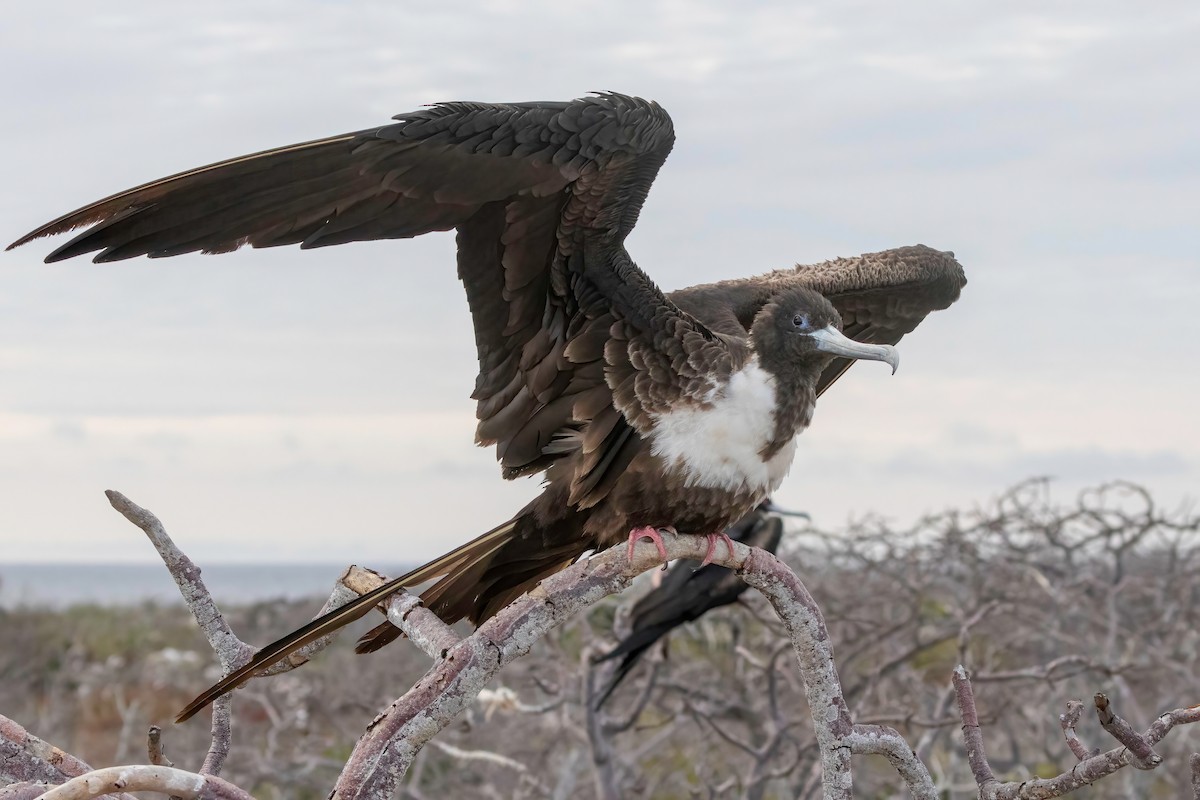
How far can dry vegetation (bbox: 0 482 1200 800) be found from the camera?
4.10 m

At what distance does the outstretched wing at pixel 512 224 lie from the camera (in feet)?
7.29

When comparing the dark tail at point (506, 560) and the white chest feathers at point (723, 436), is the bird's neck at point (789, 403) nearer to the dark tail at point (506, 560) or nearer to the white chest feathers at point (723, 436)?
the white chest feathers at point (723, 436)

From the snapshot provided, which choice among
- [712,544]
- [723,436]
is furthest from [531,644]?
[723,436]

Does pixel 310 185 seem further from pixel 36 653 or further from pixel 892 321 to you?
pixel 36 653

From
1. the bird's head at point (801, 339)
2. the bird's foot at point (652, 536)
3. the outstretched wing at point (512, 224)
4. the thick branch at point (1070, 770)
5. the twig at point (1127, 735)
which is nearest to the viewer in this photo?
the twig at point (1127, 735)

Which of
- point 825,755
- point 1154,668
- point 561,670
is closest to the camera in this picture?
point 825,755

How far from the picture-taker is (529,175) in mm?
2430

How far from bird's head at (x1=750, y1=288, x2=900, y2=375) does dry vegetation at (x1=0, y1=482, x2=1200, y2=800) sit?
1.02 metres

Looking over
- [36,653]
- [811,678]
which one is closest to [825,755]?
[811,678]

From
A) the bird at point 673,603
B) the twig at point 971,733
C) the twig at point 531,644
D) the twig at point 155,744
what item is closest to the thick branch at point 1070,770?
the twig at point 971,733

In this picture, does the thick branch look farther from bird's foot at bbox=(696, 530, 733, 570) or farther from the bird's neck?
the bird's neck

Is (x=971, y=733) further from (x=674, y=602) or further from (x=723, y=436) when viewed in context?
(x=674, y=602)

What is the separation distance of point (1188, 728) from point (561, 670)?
241cm

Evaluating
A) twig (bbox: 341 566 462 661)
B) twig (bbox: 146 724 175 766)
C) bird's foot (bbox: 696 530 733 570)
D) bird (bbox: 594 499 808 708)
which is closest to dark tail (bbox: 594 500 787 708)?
bird (bbox: 594 499 808 708)
